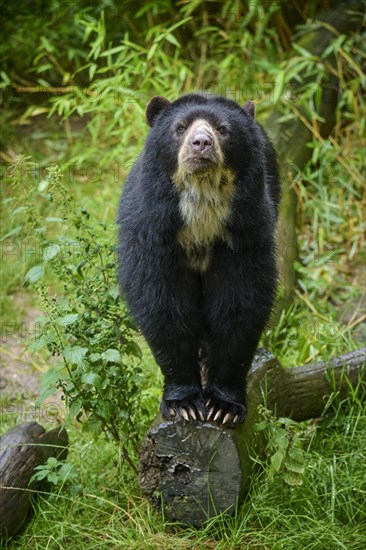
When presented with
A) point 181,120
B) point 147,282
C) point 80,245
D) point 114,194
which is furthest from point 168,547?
point 114,194

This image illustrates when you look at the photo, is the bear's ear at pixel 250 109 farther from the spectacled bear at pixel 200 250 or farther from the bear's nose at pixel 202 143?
the bear's nose at pixel 202 143

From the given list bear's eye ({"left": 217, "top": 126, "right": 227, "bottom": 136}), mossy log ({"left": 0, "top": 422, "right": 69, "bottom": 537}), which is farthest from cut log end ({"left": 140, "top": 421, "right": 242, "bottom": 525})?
bear's eye ({"left": 217, "top": 126, "right": 227, "bottom": 136})

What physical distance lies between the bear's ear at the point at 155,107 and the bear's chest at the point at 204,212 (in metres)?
0.54

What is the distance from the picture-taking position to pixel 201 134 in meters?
4.16

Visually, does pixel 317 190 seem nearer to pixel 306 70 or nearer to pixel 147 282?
pixel 306 70

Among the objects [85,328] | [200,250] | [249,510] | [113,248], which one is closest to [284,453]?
[249,510]

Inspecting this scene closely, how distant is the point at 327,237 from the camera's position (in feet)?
27.1

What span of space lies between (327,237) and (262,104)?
1417mm

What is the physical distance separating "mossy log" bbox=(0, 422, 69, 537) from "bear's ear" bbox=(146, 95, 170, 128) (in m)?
1.91

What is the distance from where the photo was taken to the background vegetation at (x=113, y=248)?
460cm

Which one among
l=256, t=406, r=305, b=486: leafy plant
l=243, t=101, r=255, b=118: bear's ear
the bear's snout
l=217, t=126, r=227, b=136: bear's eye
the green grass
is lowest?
the green grass

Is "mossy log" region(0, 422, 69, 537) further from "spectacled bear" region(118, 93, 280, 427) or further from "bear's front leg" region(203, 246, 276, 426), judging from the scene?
"bear's front leg" region(203, 246, 276, 426)

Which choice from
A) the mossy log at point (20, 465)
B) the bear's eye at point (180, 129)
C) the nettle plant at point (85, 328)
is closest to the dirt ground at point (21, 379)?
the mossy log at point (20, 465)

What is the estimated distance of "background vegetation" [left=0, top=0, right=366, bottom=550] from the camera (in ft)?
15.1
